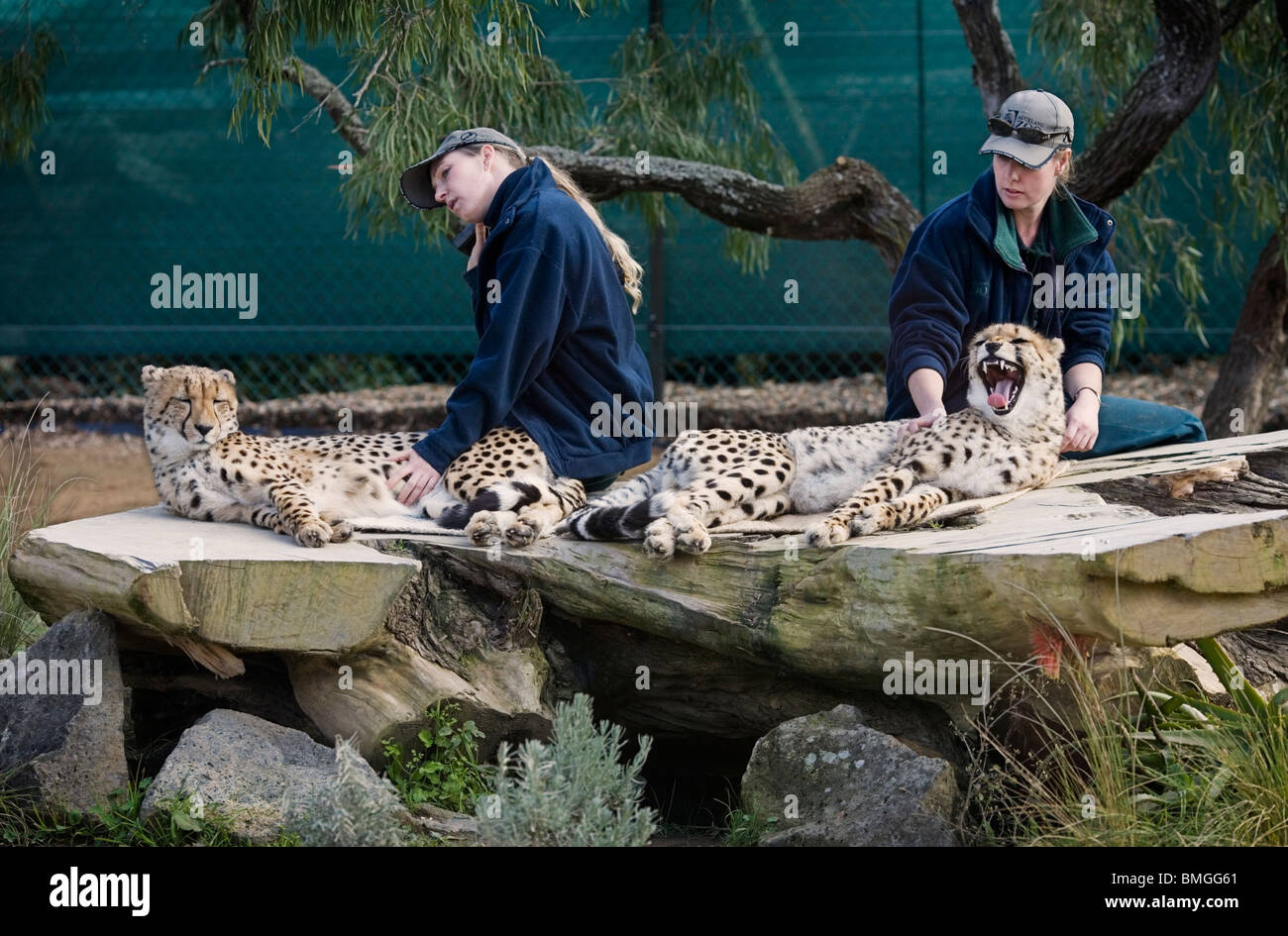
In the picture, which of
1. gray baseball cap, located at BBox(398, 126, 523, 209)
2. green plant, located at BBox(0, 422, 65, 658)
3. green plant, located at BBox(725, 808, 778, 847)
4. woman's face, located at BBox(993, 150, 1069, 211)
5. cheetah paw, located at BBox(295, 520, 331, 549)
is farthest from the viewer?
green plant, located at BBox(0, 422, 65, 658)

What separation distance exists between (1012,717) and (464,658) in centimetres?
151

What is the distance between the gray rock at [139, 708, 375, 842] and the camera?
3549 millimetres

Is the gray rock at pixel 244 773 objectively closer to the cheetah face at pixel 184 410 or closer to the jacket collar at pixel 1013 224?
the cheetah face at pixel 184 410

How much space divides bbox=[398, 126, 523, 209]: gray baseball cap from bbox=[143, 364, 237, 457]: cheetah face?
0.81 m

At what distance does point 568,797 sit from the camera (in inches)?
129

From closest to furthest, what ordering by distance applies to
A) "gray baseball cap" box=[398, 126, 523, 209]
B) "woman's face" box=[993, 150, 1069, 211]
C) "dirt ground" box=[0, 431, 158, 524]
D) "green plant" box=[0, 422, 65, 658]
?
"woman's face" box=[993, 150, 1069, 211], "gray baseball cap" box=[398, 126, 523, 209], "green plant" box=[0, 422, 65, 658], "dirt ground" box=[0, 431, 158, 524]

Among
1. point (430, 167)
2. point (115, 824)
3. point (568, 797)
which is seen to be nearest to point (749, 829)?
point (568, 797)

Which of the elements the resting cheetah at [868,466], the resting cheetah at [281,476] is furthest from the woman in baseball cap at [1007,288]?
the resting cheetah at [281,476]

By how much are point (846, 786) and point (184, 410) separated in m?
2.17

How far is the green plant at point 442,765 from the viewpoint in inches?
149

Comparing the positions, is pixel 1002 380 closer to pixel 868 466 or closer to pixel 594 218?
pixel 868 466

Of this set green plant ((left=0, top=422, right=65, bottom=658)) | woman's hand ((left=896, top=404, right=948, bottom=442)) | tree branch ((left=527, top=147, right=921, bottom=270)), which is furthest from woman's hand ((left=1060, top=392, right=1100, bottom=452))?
green plant ((left=0, top=422, right=65, bottom=658))

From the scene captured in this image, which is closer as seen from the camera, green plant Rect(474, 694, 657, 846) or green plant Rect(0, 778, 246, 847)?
green plant Rect(474, 694, 657, 846)

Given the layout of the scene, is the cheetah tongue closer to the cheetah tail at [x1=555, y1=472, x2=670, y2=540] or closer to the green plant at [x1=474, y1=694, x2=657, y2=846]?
the cheetah tail at [x1=555, y1=472, x2=670, y2=540]
